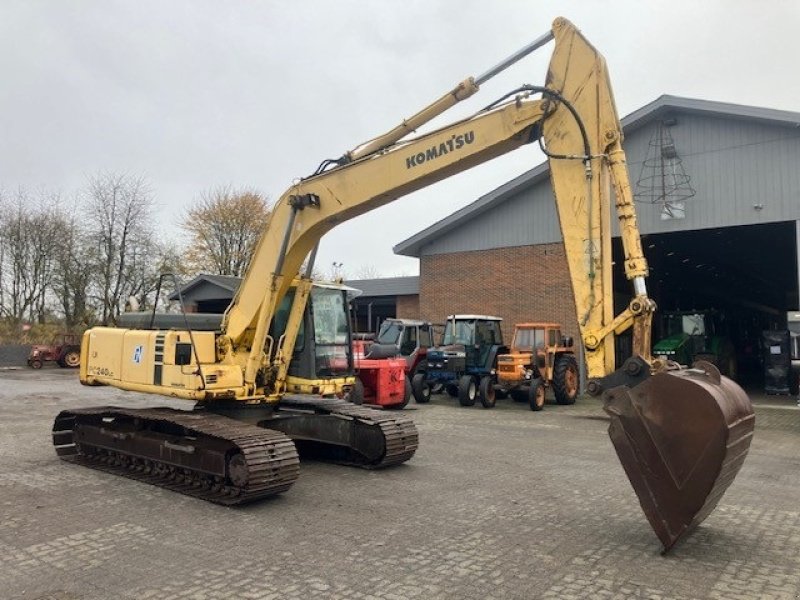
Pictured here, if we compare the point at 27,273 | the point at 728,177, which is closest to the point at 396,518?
the point at 728,177

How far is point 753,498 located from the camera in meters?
7.30

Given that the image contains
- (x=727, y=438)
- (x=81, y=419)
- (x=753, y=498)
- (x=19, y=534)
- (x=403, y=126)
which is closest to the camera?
(x=727, y=438)

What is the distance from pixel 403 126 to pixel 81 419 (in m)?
6.01

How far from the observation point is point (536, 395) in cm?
1634

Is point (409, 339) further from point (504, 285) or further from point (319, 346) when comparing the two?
point (319, 346)

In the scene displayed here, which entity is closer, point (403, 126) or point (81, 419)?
point (403, 126)

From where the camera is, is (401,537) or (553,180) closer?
(401,537)

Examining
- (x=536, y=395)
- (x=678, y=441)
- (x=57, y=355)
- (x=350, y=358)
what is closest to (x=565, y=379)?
(x=536, y=395)

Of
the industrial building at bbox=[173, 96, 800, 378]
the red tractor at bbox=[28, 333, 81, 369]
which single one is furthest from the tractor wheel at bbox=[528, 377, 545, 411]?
the red tractor at bbox=[28, 333, 81, 369]

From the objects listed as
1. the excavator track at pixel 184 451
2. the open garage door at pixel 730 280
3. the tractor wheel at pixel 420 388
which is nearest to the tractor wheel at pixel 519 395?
the tractor wheel at pixel 420 388

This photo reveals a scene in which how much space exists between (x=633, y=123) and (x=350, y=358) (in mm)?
13306

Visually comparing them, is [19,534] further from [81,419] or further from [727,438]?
[727,438]

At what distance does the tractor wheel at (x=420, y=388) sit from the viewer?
58.4 ft

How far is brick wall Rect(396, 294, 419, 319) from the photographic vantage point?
30219 mm
